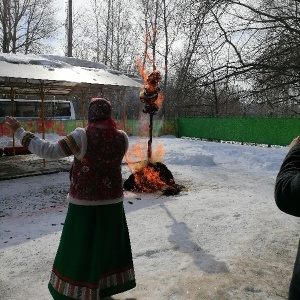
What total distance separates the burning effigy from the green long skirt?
4555 millimetres

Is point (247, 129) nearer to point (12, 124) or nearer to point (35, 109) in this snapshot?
point (12, 124)

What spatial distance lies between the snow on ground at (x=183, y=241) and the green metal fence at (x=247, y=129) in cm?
824

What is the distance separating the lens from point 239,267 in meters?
A: 3.79

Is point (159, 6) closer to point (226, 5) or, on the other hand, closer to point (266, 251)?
point (226, 5)

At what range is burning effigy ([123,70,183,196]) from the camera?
24.1ft

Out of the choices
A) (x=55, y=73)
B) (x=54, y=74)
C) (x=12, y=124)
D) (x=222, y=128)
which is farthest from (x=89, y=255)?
(x=222, y=128)

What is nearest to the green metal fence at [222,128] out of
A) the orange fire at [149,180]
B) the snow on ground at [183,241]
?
the snow on ground at [183,241]

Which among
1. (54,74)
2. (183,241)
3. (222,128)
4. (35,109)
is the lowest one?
(183,241)

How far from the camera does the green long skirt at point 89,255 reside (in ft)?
9.06

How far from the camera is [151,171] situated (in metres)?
7.79

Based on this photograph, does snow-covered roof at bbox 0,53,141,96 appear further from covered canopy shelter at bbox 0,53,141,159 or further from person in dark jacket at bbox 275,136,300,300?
person in dark jacket at bbox 275,136,300,300

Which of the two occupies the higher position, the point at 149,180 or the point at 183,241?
the point at 149,180

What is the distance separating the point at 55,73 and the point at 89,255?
330 inches

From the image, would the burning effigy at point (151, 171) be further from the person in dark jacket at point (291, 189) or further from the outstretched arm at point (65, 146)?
the person in dark jacket at point (291, 189)
